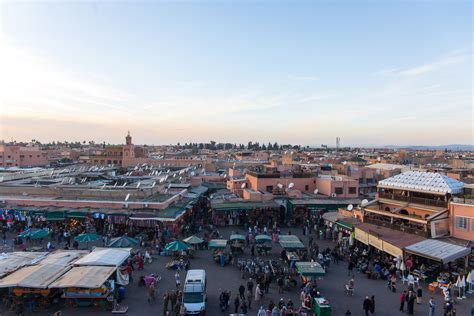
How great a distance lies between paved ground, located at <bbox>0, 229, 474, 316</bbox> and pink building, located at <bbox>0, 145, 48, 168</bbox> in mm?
60085

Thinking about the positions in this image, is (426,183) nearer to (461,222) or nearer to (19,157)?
(461,222)

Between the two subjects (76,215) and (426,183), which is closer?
(426,183)

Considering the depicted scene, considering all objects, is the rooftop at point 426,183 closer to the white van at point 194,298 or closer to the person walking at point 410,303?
the person walking at point 410,303

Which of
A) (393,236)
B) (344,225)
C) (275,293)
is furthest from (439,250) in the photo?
(275,293)

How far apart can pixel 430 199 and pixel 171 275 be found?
15219 mm

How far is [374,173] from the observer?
40.7 meters

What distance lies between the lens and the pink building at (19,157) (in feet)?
213

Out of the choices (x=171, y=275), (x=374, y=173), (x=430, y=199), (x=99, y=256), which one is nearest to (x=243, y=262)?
A: (x=171, y=275)

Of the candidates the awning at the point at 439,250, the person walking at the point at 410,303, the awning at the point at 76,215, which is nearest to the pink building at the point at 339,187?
the awning at the point at 439,250

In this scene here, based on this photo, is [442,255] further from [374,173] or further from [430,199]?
[374,173]

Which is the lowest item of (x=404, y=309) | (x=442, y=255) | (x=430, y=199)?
(x=404, y=309)

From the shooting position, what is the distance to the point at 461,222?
18703 millimetres

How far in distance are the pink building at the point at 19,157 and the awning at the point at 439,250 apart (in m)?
68.7

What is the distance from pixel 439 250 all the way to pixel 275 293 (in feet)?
26.2
